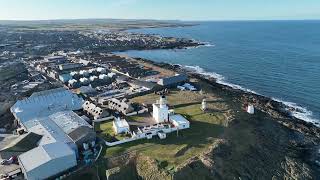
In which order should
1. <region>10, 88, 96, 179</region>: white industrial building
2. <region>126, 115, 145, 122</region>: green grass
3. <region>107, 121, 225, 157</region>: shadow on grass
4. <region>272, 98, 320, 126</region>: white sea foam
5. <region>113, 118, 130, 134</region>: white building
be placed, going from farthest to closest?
<region>272, 98, 320, 126</region>: white sea foam
<region>126, 115, 145, 122</region>: green grass
<region>113, 118, 130, 134</region>: white building
<region>107, 121, 225, 157</region>: shadow on grass
<region>10, 88, 96, 179</region>: white industrial building

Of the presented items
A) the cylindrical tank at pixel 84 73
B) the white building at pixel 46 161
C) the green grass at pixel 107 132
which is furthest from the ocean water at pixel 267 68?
the white building at pixel 46 161

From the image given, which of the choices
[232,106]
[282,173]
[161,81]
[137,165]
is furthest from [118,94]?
[282,173]

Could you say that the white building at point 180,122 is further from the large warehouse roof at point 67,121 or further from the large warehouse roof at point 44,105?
the large warehouse roof at point 44,105

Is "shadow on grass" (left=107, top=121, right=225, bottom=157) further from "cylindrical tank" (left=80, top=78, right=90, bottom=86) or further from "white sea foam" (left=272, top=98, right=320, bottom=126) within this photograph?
"cylindrical tank" (left=80, top=78, right=90, bottom=86)

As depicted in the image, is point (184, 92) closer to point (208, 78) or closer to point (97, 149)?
point (208, 78)

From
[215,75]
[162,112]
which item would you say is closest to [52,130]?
[162,112]

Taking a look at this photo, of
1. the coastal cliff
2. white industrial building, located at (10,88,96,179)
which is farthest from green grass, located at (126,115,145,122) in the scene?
the coastal cliff
